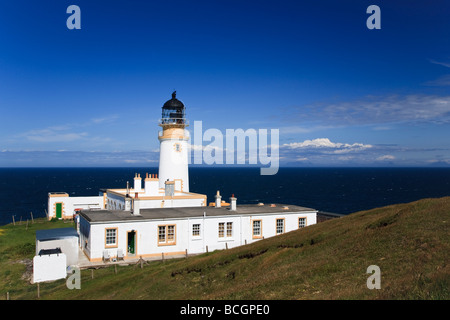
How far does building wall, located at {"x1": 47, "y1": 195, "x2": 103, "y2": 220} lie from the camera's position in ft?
171

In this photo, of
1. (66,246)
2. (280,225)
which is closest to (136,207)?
(66,246)

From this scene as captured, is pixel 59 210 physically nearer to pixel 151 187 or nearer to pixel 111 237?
pixel 151 187

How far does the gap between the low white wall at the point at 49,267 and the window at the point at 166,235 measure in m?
7.89

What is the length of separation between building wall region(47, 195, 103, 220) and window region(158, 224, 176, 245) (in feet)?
83.7

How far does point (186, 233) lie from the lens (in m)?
30.8

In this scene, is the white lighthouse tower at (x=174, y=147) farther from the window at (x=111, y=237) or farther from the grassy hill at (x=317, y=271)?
the grassy hill at (x=317, y=271)

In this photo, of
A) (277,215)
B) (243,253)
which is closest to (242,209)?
(277,215)

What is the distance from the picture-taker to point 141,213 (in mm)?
31469

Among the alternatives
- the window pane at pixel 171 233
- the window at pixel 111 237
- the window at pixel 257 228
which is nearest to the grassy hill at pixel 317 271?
the window at pixel 111 237

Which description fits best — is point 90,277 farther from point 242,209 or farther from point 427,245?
point 427,245

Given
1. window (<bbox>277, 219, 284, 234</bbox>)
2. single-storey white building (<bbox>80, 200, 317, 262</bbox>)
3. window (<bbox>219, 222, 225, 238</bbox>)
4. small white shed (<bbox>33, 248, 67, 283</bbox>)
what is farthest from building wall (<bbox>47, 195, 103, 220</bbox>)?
window (<bbox>277, 219, 284, 234</bbox>)

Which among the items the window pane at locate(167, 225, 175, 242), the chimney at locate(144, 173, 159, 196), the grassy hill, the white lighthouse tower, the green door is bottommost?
the green door

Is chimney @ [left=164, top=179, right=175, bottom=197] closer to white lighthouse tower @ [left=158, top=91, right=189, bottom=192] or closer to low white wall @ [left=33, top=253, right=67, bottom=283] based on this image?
white lighthouse tower @ [left=158, top=91, right=189, bottom=192]

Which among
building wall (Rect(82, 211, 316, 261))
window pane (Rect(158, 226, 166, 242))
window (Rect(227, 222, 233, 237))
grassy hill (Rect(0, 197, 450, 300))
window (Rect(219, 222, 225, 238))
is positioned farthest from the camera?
window (Rect(227, 222, 233, 237))
